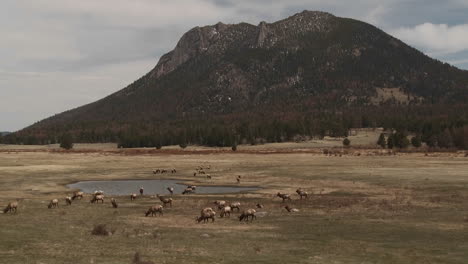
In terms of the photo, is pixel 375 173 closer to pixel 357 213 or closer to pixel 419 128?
pixel 357 213

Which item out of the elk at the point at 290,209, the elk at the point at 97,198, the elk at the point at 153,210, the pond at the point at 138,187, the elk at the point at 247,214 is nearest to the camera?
the elk at the point at 247,214

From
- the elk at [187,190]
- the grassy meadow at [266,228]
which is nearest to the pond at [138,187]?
the elk at [187,190]

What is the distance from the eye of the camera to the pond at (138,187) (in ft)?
191

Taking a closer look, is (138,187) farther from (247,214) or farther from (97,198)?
(247,214)

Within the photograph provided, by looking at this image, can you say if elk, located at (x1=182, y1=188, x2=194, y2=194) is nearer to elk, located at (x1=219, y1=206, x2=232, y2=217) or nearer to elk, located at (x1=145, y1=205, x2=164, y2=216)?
elk, located at (x1=145, y1=205, x2=164, y2=216)

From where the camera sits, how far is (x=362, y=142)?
631 ft

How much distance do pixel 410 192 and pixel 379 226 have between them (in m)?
19.4

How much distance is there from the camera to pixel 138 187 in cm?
6419

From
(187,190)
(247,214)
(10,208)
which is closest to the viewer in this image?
(247,214)

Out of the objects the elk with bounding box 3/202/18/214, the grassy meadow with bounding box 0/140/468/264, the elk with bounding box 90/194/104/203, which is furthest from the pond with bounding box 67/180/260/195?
the elk with bounding box 3/202/18/214

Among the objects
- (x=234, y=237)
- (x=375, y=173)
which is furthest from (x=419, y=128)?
(x=234, y=237)

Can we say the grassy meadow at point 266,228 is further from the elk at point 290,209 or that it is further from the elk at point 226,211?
the elk at point 226,211

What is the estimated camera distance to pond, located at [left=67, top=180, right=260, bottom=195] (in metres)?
58.2

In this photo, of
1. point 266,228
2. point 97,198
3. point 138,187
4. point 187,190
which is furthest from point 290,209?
point 138,187
